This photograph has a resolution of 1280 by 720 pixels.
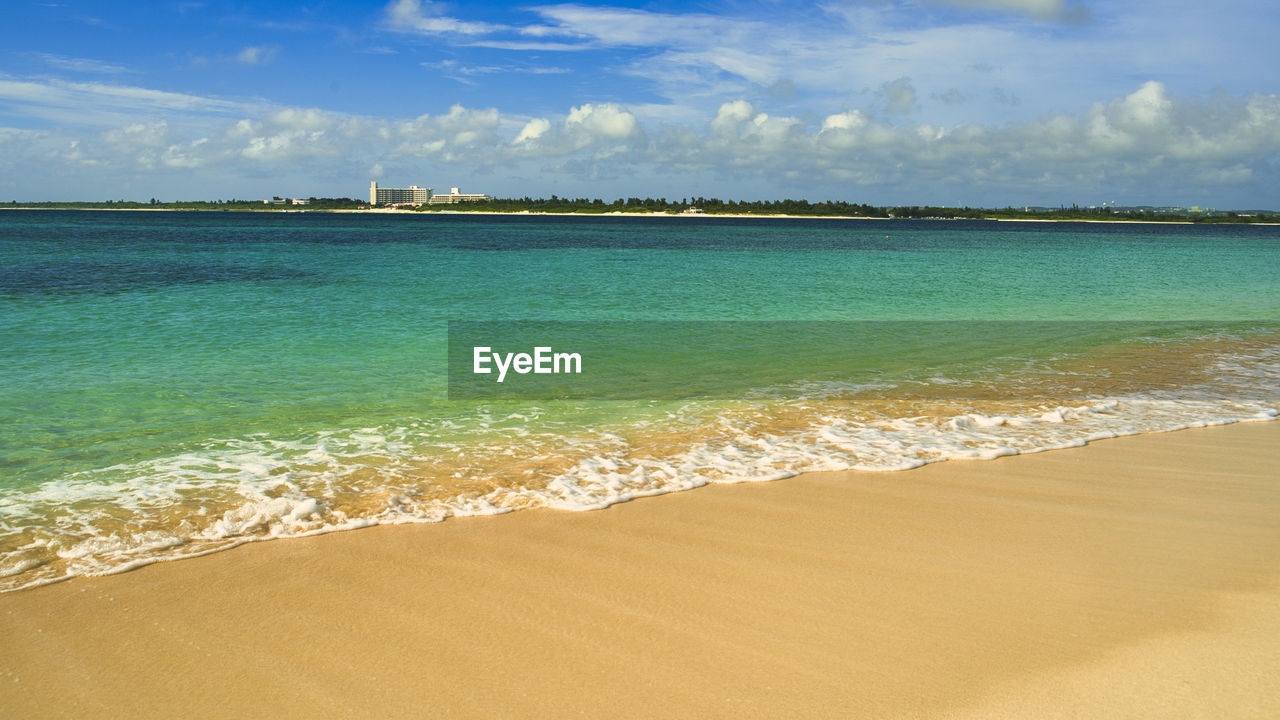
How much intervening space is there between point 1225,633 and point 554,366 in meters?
9.26

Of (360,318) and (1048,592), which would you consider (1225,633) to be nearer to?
(1048,592)

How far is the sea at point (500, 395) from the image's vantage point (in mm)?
5977

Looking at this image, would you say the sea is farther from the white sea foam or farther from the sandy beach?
the sandy beach

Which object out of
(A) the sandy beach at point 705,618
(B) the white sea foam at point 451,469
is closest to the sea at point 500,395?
(B) the white sea foam at point 451,469

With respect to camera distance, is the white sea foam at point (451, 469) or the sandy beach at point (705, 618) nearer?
the sandy beach at point (705, 618)

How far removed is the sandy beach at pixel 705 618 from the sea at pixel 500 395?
658 mm

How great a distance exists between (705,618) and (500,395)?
639 centimetres

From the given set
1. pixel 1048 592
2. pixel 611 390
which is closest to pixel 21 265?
pixel 611 390

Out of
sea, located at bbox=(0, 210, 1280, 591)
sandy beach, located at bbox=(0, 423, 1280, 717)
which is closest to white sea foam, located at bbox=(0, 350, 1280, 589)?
sea, located at bbox=(0, 210, 1280, 591)

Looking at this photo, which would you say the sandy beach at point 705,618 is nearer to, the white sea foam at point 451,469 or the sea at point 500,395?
the white sea foam at point 451,469

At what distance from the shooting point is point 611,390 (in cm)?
1019

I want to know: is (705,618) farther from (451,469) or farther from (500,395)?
(500,395)

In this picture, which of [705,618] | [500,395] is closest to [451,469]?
[500,395]

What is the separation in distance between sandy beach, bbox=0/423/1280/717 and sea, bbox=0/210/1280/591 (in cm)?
66
